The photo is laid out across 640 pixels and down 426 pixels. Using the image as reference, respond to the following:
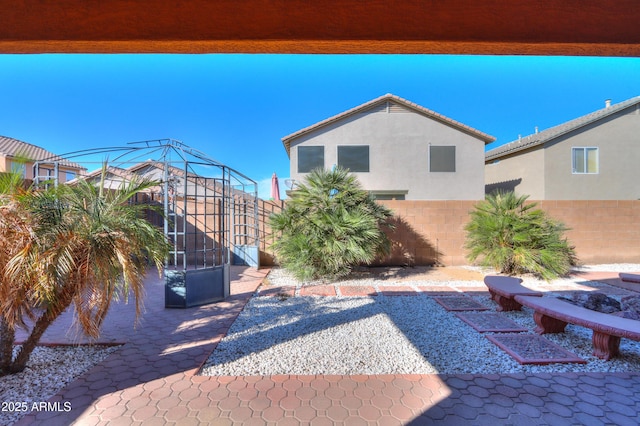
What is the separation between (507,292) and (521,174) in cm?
1425

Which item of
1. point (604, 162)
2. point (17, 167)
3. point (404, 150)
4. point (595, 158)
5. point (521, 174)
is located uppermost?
point (404, 150)

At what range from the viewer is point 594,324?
126 inches

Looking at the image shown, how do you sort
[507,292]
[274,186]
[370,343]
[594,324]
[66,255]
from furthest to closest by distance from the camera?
[274,186] → [507,292] → [370,343] → [594,324] → [66,255]

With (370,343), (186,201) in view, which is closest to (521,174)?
(370,343)

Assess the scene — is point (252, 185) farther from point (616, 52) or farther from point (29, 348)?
point (616, 52)

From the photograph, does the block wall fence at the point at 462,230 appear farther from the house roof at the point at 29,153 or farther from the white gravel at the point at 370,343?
the house roof at the point at 29,153

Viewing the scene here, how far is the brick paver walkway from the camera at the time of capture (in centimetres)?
229

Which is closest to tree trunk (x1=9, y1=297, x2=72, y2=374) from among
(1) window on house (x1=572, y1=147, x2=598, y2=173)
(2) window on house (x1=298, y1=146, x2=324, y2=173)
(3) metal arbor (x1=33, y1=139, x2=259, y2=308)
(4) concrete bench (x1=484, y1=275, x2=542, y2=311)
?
(3) metal arbor (x1=33, y1=139, x2=259, y2=308)

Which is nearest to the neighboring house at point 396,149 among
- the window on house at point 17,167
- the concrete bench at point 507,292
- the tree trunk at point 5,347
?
the concrete bench at point 507,292

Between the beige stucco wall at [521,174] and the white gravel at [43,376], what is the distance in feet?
55.0

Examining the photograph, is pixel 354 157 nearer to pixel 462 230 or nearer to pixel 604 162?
pixel 462 230

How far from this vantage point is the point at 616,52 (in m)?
1.88

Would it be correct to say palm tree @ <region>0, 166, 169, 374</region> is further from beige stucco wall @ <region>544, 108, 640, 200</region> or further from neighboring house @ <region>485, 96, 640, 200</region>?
beige stucco wall @ <region>544, 108, 640, 200</region>

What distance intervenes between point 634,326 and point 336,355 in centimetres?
319
